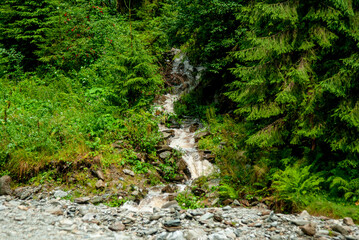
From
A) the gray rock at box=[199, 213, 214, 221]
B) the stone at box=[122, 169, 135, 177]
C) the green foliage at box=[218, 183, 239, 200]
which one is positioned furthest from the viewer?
the stone at box=[122, 169, 135, 177]

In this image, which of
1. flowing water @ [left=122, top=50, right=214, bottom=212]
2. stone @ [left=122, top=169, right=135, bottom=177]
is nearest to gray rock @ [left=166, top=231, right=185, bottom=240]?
flowing water @ [left=122, top=50, right=214, bottom=212]

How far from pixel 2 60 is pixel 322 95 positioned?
47.1 feet

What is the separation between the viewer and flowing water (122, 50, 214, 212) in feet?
24.4

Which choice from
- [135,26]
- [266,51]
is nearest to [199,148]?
[266,51]

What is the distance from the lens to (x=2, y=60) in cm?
1308

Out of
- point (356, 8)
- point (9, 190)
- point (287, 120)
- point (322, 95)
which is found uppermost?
point (356, 8)

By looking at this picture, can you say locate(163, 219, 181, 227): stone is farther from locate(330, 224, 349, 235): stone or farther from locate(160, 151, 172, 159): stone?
locate(160, 151, 172, 159): stone

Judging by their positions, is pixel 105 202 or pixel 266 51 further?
pixel 266 51

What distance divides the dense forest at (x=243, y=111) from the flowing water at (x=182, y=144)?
566 millimetres

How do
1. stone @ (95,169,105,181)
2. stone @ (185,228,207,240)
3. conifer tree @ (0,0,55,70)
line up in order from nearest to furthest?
stone @ (185,228,207,240), stone @ (95,169,105,181), conifer tree @ (0,0,55,70)

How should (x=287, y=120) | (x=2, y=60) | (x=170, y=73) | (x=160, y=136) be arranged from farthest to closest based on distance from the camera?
(x=170, y=73), (x=2, y=60), (x=160, y=136), (x=287, y=120)

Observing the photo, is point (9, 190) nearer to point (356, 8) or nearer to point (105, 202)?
point (105, 202)

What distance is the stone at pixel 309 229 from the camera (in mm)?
4712

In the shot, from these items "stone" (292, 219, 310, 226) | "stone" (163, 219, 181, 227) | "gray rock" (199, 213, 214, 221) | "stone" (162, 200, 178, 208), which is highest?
"stone" (292, 219, 310, 226)
